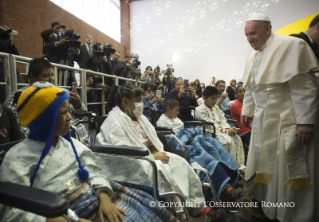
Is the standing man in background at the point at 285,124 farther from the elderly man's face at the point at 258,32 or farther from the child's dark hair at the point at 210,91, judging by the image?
the child's dark hair at the point at 210,91

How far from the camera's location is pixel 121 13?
34.7 ft

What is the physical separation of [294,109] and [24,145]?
1.67 m

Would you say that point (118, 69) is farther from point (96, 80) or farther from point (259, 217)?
point (259, 217)

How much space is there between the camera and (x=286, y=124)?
158 cm

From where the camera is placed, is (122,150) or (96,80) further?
(96,80)

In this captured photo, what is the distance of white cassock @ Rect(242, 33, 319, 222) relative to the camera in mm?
1519

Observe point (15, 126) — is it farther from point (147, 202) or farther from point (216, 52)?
point (216, 52)

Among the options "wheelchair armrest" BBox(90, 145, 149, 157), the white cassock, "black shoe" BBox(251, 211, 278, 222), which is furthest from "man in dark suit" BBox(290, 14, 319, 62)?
"wheelchair armrest" BBox(90, 145, 149, 157)

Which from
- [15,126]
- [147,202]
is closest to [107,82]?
[15,126]

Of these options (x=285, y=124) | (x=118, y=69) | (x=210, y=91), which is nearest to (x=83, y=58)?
(x=118, y=69)

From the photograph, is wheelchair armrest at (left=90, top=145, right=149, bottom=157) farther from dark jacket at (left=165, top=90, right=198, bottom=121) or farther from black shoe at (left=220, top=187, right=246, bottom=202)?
dark jacket at (left=165, top=90, right=198, bottom=121)

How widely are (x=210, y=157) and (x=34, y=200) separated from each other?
5.05 ft

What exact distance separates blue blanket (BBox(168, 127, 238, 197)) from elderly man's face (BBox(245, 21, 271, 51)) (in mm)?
1007

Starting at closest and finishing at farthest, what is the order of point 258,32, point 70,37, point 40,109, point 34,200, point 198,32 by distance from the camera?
point 34,200 < point 40,109 < point 258,32 < point 70,37 < point 198,32
